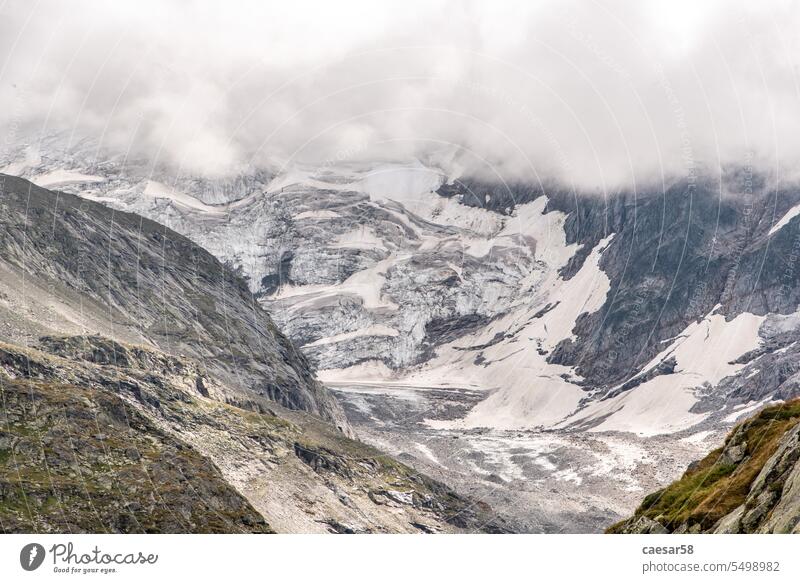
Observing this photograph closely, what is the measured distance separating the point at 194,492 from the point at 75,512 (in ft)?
107

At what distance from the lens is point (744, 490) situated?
64.2 metres

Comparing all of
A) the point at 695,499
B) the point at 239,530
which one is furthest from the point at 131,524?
the point at 695,499

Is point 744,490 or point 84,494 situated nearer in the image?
point 744,490

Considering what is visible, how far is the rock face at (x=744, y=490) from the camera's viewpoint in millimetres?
54312

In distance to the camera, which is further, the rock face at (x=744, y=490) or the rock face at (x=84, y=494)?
the rock face at (x=84, y=494)

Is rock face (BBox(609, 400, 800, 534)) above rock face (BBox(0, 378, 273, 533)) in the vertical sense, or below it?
above

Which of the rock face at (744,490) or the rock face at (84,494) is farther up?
the rock face at (744,490)

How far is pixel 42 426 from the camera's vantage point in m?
199

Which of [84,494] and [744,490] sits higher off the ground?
[744,490]

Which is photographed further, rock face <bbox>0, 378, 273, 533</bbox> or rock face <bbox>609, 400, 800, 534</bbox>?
rock face <bbox>0, 378, 273, 533</bbox>

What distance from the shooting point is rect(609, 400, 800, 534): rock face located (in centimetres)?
5431
